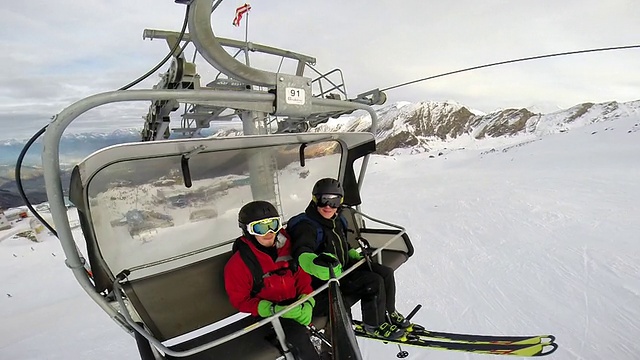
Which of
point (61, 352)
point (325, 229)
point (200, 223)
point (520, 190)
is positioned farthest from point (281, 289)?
point (520, 190)

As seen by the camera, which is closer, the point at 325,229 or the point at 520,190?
the point at 325,229

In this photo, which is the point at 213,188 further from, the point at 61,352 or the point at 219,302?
the point at 61,352

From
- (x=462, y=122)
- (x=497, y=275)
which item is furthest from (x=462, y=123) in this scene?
(x=497, y=275)

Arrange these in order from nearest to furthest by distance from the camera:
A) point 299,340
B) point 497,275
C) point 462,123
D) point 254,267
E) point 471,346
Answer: point 299,340 < point 254,267 < point 471,346 < point 497,275 < point 462,123

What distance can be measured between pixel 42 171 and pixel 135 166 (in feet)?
3.23

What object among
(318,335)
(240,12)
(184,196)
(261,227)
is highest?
(240,12)

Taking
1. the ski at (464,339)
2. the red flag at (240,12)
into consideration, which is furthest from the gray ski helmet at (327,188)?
the red flag at (240,12)

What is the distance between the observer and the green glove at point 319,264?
2922 millimetres

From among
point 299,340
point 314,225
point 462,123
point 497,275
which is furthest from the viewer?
point 462,123

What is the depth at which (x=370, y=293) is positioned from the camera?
11.2ft

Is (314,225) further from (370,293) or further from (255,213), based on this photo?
(370,293)

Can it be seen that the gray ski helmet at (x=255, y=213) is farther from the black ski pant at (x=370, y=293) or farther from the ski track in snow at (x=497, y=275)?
the ski track in snow at (x=497, y=275)

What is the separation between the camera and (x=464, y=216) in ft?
31.5

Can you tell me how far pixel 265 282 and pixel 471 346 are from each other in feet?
6.62
